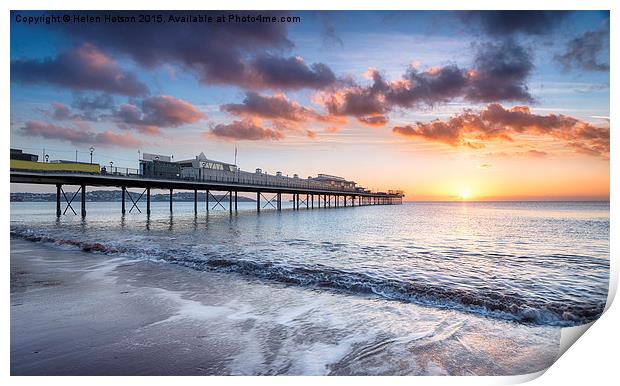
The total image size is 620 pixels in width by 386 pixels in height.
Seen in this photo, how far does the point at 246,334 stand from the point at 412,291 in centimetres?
318

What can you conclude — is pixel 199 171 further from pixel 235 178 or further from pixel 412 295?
pixel 412 295

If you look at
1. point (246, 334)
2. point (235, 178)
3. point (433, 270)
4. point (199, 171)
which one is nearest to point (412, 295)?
point (433, 270)

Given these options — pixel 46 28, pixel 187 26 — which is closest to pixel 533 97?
pixel 187 26

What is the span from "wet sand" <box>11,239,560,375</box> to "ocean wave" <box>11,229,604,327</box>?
423 mm

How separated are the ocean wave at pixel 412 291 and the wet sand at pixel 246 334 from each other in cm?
42

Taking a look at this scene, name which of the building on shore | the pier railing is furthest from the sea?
the building on shore

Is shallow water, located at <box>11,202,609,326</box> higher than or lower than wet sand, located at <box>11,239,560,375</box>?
lower

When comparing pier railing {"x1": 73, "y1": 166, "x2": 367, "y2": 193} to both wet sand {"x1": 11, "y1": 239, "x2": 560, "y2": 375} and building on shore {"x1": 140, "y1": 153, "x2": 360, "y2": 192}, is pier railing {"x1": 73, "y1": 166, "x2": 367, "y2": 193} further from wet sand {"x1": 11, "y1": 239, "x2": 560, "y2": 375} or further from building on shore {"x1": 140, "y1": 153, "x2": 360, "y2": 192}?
wet sand {"x1": 11, "y1": 239, "x2": 560, "y2": 375}

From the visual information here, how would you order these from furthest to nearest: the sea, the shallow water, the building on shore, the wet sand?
the building on shore < the shallow water < the sea < the wet sand

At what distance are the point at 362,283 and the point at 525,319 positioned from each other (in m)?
2.57

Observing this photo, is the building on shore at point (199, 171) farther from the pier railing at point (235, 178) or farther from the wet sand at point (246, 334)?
the wet sand at point (246, 334)

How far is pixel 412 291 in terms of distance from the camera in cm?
587

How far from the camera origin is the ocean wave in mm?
4945
